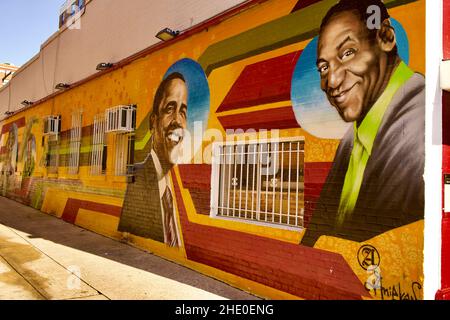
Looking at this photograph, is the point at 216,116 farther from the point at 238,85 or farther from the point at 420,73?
the point at 420,73

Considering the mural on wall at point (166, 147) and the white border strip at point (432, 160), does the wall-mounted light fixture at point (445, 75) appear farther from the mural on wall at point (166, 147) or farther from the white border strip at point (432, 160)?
the mural on wall at point (166, 147)

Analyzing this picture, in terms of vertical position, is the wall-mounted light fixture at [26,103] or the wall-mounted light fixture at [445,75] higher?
the wall-mounted light fixture at [26,103]

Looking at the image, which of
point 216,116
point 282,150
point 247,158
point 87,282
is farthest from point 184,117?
point 87,282

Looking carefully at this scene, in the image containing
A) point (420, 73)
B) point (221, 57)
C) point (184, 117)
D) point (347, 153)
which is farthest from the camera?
point (184, 117)

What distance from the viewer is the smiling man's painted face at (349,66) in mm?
3865

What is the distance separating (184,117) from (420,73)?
4.01 m

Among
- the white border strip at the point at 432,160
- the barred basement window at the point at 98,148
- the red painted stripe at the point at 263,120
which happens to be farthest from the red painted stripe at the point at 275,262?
the barred basement window at the point at 98,148

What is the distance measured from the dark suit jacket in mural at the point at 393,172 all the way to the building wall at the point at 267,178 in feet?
0.07

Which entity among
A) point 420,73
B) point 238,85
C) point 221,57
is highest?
point 221,57

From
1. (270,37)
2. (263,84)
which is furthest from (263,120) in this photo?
(270,37)

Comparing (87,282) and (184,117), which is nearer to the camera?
(87,282)

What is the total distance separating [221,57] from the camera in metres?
5.76

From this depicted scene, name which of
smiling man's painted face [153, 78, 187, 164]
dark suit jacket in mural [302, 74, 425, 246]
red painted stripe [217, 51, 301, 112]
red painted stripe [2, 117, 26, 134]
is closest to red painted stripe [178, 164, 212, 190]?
smiling man's painted face [153, 78, 187, 164]

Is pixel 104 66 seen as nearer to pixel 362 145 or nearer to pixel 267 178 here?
pixel 267 178
